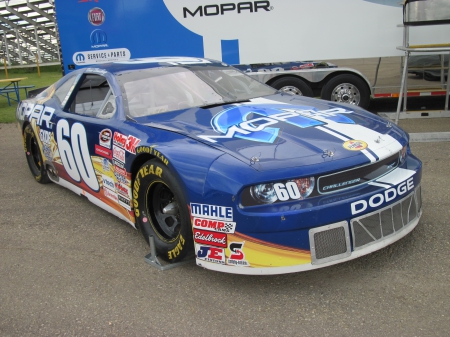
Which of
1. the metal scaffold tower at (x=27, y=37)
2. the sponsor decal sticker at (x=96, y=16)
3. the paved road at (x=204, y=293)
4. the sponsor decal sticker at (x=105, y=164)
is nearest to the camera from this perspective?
the paved road at (x=204, y=293)

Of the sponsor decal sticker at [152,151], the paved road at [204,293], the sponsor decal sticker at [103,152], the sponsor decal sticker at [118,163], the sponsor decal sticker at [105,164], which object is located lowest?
the paved road at [204,293]

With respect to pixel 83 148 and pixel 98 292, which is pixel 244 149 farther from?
pixel 83 148

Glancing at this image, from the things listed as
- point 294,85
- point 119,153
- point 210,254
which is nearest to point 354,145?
point 210,254

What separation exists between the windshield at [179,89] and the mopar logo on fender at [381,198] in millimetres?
1575

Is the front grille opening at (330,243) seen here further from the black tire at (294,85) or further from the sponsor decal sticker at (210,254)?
the black tire at (294,85)

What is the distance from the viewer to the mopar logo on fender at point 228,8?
885 centimetres

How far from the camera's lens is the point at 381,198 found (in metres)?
2.93

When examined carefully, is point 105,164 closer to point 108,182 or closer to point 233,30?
point 108,182

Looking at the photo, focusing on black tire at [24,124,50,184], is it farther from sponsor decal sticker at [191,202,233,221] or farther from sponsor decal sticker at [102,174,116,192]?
sponsor decal sticker at [191,202,233,221]

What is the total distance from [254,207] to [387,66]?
6.92 metres

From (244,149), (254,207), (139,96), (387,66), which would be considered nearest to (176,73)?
(139,96)

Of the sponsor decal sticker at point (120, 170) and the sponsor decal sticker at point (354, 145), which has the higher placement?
the sponsor decal sticker at point (354, 145)

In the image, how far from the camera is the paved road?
2.62 metres

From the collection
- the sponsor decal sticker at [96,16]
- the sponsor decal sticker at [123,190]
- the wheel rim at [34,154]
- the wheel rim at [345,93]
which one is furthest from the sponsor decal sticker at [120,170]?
the sponsor decal sticker at [96,16]
